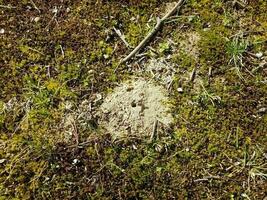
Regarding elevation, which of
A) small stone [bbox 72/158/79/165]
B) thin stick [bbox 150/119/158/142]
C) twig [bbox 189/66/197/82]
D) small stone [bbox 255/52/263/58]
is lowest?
thin stick [bbox 150/119/158/142]

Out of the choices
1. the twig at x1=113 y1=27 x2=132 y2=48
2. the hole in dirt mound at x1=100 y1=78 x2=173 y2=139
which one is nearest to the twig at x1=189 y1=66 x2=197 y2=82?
the hole in dirt mound at x1=100 y1=78 x2=173 y2=139

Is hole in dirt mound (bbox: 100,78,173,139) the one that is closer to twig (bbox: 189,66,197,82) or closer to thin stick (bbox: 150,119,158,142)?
thin stick (bbox: 150,119,158,142)

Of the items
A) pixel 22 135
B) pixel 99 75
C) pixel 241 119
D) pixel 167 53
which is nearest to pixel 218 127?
pixel 241 119

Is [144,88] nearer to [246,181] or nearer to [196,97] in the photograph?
[196,97]

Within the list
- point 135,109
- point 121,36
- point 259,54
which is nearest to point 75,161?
point 135,109

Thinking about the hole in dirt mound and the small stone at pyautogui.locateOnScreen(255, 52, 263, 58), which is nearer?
the hole in dirt mound

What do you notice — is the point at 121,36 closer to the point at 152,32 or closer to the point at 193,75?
the point at 152,32
